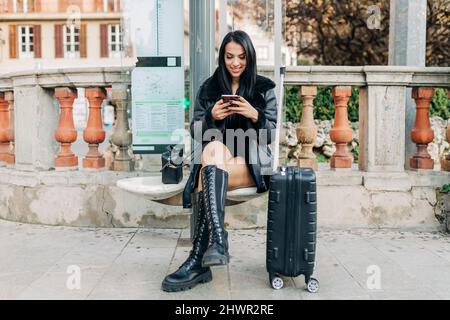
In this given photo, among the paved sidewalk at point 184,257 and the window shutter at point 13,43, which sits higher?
the window shutter at point 13,43

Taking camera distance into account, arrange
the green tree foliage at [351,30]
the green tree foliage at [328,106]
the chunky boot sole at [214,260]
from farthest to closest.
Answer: the green tree foliage at [351,30] < the green tree foliage at [328,106] < the chunky boot sole at [214,260]

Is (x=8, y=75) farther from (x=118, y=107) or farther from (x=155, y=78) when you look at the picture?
(x=155, y=78)

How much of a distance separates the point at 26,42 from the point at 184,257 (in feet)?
115

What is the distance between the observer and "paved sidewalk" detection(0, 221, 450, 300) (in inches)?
138

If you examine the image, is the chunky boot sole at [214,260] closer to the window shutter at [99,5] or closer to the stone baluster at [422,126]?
the stone baluster at [422,126]

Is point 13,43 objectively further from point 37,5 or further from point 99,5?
point 99,5

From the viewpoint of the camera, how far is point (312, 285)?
351cm

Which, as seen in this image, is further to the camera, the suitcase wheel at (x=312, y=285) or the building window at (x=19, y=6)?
the building window at (x=19, y=6)

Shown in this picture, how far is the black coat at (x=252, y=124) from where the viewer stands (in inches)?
154

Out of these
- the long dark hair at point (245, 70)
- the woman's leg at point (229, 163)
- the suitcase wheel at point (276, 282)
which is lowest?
the suitcase wheel at point (276, 282)

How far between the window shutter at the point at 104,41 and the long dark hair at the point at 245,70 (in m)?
31.6

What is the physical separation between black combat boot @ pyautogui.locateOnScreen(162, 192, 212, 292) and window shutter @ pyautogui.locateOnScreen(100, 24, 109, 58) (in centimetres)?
3217

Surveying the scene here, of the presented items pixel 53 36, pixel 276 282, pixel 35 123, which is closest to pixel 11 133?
pixel 35 123

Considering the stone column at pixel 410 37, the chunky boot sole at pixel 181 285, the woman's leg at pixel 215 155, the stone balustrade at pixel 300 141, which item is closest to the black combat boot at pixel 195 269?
the chunky boot sole at pixel 181 285
